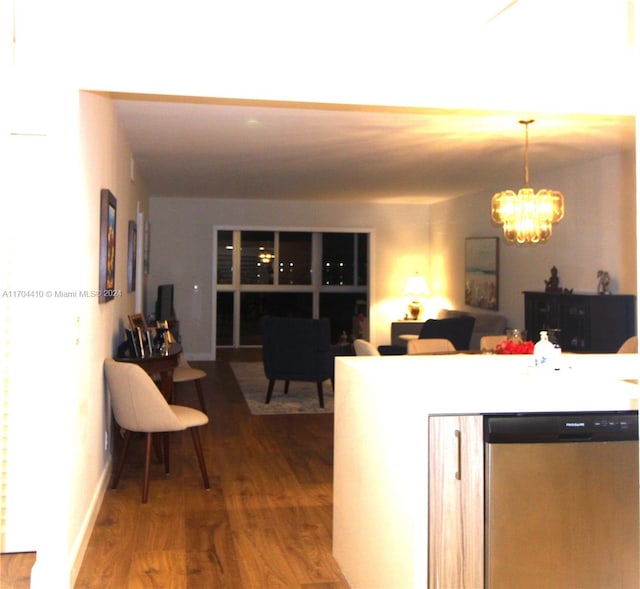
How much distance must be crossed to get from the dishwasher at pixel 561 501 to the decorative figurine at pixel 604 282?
442 cm

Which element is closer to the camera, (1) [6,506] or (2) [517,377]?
(2) [517,377]

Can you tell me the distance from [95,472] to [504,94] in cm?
279

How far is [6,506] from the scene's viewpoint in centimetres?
347

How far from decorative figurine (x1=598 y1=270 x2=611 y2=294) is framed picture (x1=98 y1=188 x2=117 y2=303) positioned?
4281 mm

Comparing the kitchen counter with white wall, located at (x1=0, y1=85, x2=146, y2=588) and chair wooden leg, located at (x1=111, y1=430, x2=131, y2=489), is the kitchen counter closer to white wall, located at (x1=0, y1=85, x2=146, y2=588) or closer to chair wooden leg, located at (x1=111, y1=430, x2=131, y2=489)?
white wall, located at (x1=0, y1=85, x2=146, y2=588)

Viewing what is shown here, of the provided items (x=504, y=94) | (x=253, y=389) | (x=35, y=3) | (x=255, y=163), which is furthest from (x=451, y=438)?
(x=253, y=389)

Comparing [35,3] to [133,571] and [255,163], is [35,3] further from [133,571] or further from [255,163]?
[255,163]

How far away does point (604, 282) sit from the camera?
665cm

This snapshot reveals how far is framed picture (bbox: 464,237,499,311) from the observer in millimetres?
9148

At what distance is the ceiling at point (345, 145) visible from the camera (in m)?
5.20

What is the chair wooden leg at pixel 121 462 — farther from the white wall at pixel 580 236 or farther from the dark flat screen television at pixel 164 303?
the white wall at pixel 580 236

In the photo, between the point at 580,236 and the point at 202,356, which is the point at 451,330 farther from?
the point at 202,356

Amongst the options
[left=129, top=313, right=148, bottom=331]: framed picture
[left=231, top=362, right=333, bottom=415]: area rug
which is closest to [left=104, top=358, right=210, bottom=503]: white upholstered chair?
[left=129, top=313, right=148, bottom=331]: framed picture

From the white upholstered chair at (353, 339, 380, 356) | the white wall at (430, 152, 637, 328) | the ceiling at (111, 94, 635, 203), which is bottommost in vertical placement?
the white upholstered chair at (353, 339, 380, 356)
